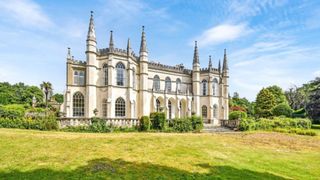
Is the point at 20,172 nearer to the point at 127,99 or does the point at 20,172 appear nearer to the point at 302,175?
the point at 302,175

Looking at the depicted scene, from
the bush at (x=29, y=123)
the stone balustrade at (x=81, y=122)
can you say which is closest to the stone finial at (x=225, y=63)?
the stone balustrade at (x=81, y=122)

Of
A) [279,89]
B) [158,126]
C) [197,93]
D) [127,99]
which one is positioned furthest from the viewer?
[279,89]

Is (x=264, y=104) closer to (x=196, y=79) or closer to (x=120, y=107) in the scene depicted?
(x=196, y=79)

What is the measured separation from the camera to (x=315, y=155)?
13.1 m

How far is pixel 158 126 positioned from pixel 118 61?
1198 cm

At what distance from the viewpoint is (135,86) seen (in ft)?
111

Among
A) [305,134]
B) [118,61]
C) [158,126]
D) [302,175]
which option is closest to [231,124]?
[305,134]

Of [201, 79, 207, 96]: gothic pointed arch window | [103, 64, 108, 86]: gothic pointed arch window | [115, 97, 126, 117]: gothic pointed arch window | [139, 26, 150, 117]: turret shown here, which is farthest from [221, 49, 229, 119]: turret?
[103, 64, 108, 86]: gothic pointed arch window

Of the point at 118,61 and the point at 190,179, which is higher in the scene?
the point at 118,61

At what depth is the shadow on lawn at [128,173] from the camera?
7547 mm

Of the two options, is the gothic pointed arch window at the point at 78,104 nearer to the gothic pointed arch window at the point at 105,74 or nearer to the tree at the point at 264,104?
the gothic pointed arch window at the point at 105,74

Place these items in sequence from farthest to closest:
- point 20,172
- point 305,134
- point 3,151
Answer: point 305,134, point 3,151, point 20,172

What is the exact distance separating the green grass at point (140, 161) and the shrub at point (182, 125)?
1049 cm

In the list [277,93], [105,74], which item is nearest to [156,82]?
[105,74]
